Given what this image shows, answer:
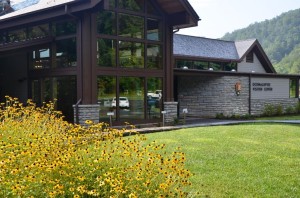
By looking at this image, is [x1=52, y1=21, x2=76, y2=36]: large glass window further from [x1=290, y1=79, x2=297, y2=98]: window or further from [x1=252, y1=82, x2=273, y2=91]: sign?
[x1=290, y1=79, x2=297, y2=98]: window

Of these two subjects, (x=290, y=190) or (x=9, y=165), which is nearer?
(x=9, y=165)

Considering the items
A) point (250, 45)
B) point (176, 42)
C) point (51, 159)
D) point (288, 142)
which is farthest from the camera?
point (250, 45)

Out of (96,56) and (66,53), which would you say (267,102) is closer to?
(96,56)

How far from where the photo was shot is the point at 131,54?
15773 millimetres

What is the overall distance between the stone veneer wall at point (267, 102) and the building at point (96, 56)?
6.52 metres

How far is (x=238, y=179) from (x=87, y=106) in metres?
7.96

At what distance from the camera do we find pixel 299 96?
88.8 ft

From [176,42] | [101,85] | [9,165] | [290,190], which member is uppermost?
[176,42]

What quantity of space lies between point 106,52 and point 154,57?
2593 mm

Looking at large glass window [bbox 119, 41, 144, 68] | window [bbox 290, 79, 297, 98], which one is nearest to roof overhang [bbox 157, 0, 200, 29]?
A: large glass window [bbox 119, 41, 144, 68]

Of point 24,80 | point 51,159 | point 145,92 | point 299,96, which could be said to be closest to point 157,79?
point 145,92

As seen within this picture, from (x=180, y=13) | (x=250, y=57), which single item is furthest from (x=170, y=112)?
(x=250, y=57)

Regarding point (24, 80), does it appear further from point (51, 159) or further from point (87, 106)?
point (51, 159)

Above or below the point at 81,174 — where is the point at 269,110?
below
